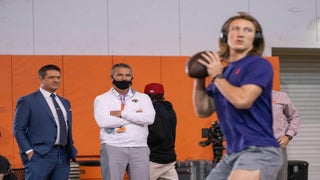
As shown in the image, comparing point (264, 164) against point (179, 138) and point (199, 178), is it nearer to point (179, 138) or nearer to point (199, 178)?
point (199, 178)

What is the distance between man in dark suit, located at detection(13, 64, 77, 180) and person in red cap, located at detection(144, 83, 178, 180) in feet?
3.04

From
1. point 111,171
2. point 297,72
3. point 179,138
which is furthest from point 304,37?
point 111,171

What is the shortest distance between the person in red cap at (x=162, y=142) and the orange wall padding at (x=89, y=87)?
160 cm

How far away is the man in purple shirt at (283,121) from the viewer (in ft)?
17.1

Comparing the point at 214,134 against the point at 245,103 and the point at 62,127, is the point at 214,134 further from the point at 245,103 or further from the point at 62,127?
the point at 245,103

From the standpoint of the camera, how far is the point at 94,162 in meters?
6.79

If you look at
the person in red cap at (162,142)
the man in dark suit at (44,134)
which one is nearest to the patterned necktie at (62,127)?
the man in dark suit at (44,134)

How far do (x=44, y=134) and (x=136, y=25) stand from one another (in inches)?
129

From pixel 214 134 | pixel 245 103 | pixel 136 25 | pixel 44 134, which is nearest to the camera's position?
pixel 245 103

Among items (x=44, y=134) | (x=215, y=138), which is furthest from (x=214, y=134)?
(x=44, y=134)

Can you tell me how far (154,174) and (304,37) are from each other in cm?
388

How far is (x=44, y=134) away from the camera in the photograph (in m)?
4.81

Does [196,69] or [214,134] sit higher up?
[196,69]

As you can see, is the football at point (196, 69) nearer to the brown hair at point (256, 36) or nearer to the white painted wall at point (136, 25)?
the brown hair at point (256, 36)
